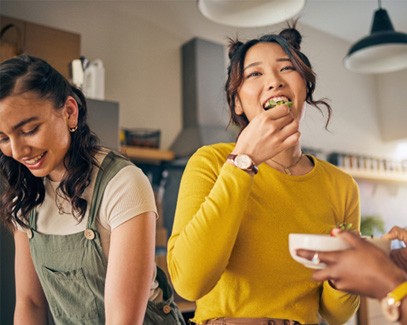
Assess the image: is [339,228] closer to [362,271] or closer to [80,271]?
[362,271]

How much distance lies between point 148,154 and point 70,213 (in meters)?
2.51

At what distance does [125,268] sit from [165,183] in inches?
117

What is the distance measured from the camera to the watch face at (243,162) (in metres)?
0.85

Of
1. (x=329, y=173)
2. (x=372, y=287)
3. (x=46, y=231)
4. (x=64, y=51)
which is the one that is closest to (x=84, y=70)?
(x=64, y=51)

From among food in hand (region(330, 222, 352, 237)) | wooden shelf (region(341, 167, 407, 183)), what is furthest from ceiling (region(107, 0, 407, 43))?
food in hand (region(330, 222, 352, 237))

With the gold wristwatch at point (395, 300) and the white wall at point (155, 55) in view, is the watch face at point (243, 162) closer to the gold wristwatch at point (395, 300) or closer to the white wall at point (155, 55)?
the gold wristwatch at point (395, 300)

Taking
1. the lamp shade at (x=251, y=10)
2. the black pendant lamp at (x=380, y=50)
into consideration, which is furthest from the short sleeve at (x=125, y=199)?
the black pendant lamp at (x=380, y=50)

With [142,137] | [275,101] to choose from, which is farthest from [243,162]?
[142,137]

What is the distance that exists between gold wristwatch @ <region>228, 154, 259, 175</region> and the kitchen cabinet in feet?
7.09

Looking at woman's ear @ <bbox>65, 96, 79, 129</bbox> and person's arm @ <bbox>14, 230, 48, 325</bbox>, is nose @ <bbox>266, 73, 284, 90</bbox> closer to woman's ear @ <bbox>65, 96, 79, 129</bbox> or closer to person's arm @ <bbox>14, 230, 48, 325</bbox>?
woman's ear @ <bbox>65, 96, 79, 129</bbox>

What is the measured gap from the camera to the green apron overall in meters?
1.06

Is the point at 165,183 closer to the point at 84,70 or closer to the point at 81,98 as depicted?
the point at 84,70

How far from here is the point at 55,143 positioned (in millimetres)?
1086

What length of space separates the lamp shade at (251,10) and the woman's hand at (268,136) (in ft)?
3.68
